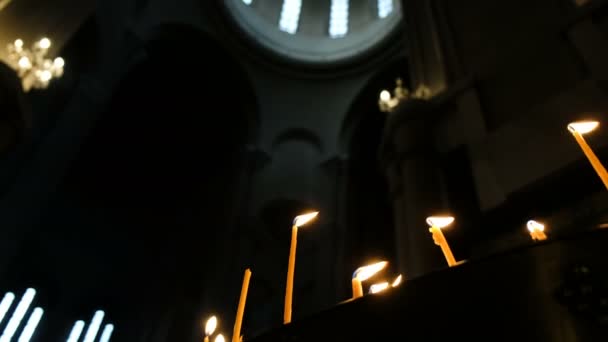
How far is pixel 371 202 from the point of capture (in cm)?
1252

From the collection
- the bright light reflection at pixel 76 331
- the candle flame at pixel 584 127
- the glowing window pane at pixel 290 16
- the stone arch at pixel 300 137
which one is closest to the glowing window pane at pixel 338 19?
the glowing window pane at pixel 290 16

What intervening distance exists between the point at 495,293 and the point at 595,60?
123 inches

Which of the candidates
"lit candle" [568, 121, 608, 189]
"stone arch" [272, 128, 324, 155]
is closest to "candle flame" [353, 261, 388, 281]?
"lit candle" [568, 121, 608, 189]

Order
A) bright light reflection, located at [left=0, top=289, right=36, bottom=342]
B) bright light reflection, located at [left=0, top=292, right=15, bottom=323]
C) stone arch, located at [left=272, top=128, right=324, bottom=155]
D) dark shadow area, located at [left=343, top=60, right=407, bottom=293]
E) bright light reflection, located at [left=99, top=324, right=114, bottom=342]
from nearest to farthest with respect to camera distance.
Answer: dark shadow area, located at [left=343, top=60, right=407, bottom=293] < stone arch, located at [left=272, top=128, right=324, bottom=155] < bright light reflection, located at [left=0, top=289, right=36, bottom=342] < bright light reflection, located at [left=0, top=292, right=15, bottom=323] < bright light reflection, located at [left=99, top=324, right=114, bottom=342]

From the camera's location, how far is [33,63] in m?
6.12

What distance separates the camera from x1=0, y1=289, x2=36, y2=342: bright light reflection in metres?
12.9

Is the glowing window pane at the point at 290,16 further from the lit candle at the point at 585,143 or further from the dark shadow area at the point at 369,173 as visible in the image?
the lit candle at the point at 585,143

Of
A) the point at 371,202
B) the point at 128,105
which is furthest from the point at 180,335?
the point at 128,105

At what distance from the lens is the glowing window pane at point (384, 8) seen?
1380 cm

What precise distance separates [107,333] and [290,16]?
403 inches

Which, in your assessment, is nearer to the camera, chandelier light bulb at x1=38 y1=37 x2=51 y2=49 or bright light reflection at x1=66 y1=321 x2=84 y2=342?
chandelier light bulb at x1=38 y1=37 x2=51 y2=49

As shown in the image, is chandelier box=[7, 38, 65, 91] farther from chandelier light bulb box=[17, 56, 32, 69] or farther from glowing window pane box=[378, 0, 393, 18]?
glowing window pane box=[378, 0, 393, 18]

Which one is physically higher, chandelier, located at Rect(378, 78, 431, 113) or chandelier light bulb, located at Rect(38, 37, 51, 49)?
chandelier light bulb, located at Rect(38, 37, 51, 49)

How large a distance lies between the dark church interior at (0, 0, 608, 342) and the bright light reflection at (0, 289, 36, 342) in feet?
0.18
